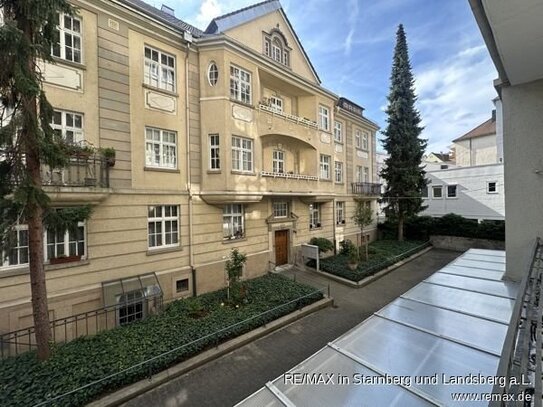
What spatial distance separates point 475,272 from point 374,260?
8786 millimetres

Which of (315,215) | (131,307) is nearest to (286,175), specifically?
(315,215)

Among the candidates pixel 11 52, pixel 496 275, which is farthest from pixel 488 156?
pixel 11 52

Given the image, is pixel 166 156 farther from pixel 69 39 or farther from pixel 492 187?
pixel 492 187

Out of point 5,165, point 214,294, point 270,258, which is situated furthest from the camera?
point 270,258

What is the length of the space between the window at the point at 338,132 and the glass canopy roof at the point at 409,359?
15494 millimetres

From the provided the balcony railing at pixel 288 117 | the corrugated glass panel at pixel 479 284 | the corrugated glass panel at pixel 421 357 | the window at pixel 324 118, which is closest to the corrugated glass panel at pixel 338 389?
the corrugated glass panel at pixel 421 357

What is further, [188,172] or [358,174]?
[358,174]

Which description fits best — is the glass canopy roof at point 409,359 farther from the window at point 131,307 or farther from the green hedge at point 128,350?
the window at point 131,307

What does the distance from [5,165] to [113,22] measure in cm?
672

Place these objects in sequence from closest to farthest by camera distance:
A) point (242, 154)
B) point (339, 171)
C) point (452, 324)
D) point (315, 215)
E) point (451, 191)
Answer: point (452, 324) → point (242, 154) → point (315, 215) → point (339, 171) → point (451, 191)

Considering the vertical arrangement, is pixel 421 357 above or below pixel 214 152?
below

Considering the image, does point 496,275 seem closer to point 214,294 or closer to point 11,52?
point 214,294

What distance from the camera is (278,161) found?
15281mm

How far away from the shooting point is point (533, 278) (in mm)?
4012
